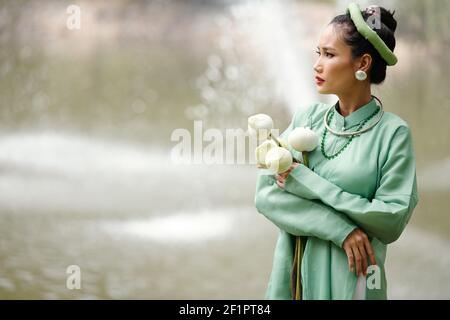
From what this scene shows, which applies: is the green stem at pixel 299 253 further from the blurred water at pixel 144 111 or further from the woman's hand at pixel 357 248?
the blurred water at pixel 144 111

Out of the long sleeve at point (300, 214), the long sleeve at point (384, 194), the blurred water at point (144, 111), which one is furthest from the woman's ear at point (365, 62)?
Result: the blurred water at point (144, 111)

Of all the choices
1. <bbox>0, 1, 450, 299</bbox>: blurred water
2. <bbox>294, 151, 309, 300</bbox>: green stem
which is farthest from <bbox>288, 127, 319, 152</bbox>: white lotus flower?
<bbox>0, 1, 450, 299</bbox>: blurred water

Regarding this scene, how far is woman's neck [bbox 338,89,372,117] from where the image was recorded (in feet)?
3.78

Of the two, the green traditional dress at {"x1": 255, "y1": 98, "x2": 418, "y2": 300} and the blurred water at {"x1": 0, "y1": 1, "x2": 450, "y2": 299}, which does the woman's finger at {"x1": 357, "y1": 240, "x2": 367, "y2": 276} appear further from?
the blurred water at {"x1": 0, "y1": 1, "x2": 450, "y2": 299}

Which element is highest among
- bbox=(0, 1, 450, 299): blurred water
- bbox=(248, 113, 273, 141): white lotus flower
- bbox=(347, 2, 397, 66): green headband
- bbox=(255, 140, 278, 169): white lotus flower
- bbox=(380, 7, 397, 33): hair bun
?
bbox=(0, 1, 450, 299): blurred water

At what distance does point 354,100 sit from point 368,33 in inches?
5.3

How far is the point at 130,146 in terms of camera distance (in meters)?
2.87

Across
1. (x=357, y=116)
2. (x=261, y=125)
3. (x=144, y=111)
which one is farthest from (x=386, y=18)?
(x=144, y=111)

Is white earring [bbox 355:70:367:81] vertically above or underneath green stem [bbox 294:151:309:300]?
above
